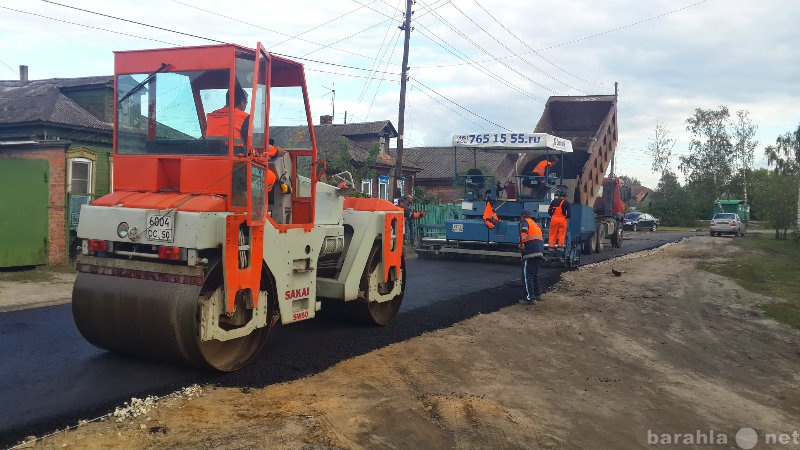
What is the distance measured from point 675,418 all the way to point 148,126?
4.90 meters

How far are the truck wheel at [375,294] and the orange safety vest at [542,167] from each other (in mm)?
8135

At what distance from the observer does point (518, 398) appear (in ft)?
17.3

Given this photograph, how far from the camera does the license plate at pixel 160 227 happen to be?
5062 millimetres

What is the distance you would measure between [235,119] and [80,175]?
11045 mm

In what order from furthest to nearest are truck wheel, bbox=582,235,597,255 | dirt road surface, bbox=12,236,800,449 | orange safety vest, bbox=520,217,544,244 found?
truck wheel, bbox=582,235,597,255 → orange safety vest, bbox=520,217,544,244 → dirt road surface, bbox=12,236,800,449

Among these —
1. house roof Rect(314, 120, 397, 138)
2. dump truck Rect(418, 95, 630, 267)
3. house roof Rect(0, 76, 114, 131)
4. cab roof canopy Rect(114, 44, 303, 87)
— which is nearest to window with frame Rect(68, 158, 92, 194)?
house roof Rect(0, 76, 114, 131)

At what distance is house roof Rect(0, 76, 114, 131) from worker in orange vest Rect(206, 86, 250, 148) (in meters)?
11.3

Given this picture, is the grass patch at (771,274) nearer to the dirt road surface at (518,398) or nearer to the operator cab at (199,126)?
the dirt road surface at (518,398)

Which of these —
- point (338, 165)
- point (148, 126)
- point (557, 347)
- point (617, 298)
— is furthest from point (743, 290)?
point (338, 165)

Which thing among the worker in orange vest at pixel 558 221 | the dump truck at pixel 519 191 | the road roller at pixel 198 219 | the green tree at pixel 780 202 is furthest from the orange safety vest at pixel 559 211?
the green tree at pixel 780 202

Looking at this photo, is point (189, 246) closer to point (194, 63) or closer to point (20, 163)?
point (194, 63)

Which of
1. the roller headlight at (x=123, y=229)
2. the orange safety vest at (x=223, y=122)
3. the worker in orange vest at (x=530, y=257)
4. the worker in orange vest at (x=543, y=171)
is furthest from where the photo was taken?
the worker in orange vest at (x=543, y=171)

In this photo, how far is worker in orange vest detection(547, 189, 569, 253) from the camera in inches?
530

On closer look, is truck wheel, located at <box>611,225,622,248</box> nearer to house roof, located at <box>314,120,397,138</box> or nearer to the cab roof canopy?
house roof, located at <box>314,120,397,138</box>
